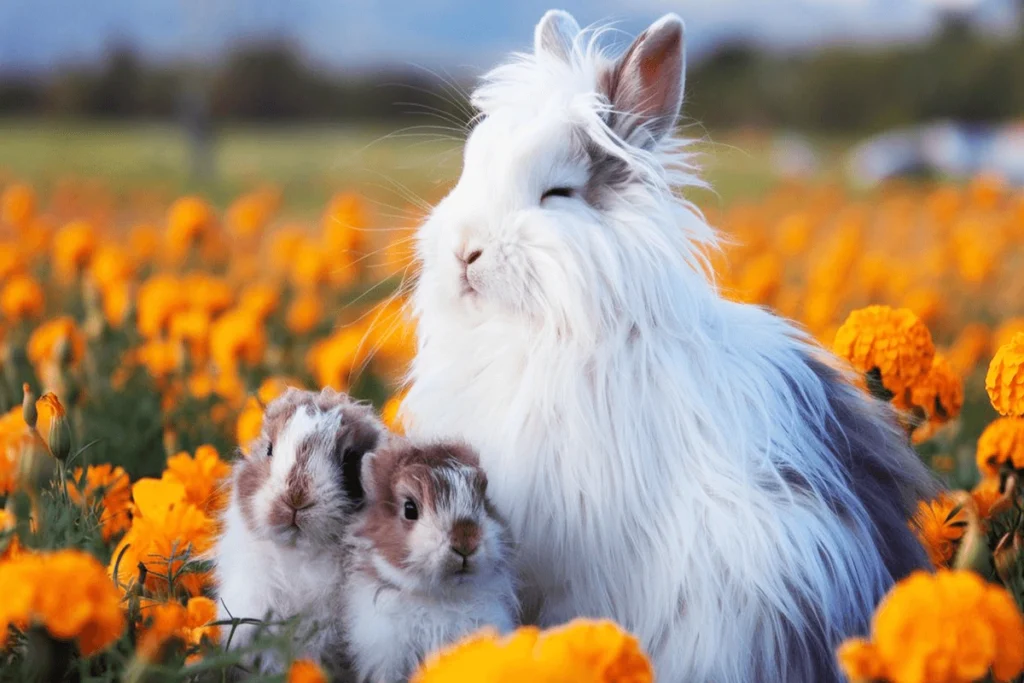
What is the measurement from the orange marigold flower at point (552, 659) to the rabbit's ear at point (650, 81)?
1567 mm

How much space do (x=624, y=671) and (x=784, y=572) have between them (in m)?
0.91

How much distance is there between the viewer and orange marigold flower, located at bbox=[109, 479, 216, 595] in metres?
2.78

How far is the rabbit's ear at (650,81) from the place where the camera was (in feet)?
9.52

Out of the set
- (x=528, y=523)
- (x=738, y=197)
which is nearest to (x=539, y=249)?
(x=528, y=523)

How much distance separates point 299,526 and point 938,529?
1752mm

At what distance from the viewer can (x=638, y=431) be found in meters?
2.72

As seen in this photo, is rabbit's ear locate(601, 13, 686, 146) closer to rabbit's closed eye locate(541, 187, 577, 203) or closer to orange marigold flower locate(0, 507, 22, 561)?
rabbit's closed eye locate(541, 187, 577, 203)

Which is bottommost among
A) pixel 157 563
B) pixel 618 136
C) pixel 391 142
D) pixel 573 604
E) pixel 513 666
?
pixel 391 142

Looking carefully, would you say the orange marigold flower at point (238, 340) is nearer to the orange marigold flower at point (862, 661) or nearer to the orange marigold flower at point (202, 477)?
the orange marigold flower at point (202, 477)

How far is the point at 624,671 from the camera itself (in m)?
1.80

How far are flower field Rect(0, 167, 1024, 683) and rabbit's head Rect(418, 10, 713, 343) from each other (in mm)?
399

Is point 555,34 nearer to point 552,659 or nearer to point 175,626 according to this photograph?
point 175,626

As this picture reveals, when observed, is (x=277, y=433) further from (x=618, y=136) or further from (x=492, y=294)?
(x=618, y=136)

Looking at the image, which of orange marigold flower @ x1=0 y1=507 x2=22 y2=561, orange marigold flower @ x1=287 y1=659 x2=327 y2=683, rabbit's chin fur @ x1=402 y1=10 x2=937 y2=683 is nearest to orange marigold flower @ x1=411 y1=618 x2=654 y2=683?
orange marigold flower @ x1=287 y1=659 x2=327 y2=683
